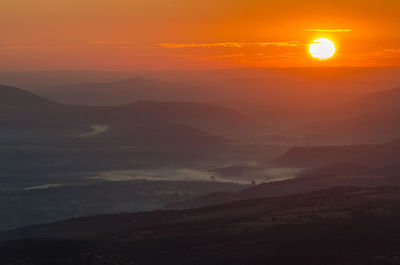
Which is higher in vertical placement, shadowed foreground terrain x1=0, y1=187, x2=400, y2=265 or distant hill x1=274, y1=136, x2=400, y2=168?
distant hill x1=274, y1=136, x2=400, y2=168

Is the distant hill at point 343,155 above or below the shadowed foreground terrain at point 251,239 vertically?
above

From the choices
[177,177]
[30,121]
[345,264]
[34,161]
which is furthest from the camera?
[30,121]

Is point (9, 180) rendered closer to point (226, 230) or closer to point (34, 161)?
point (34, 161)

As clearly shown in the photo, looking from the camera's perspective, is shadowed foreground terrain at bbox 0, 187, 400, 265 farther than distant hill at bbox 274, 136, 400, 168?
No

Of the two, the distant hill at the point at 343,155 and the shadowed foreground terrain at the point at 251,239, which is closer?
the shadowed foreground terrain at the point at 251,239

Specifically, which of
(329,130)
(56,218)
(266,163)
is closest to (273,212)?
(56,218)

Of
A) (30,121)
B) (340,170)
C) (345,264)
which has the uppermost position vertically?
(30,121)

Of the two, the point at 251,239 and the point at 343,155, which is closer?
the point at 251,239

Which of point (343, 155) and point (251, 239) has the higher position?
point (343, 155)
